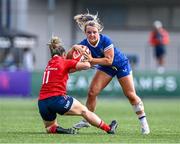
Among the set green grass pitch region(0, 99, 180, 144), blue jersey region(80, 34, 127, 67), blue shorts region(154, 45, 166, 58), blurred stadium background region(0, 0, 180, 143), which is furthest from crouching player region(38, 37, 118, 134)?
blue shorts region(154, 45, 166, 58)

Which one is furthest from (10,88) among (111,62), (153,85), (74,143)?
(74,143)

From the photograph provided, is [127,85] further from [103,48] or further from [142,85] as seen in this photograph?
[142,85]

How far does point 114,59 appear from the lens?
1456 cm

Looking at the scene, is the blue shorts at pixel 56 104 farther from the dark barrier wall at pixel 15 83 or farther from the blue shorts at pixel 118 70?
the dark barrier wall at pixel 15 83

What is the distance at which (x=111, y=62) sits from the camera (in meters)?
14.3

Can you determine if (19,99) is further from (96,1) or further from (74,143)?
(74,143)

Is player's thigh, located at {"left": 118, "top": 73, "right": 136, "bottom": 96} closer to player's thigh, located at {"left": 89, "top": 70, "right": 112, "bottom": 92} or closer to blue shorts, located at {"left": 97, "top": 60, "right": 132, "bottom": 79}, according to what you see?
blue shorts, located at {"left": 97, "top": 60, "right": 132, "bottom": 79}

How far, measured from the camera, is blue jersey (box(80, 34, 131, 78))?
14.4 meters

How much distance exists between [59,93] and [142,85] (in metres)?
15.5

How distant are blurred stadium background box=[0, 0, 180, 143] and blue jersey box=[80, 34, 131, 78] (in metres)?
13.8

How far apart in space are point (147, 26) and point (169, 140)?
86.0 feet

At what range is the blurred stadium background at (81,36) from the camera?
28766 millimetres

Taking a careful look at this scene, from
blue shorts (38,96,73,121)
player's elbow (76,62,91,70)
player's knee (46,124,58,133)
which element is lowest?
player's knee (46,124,58,133)

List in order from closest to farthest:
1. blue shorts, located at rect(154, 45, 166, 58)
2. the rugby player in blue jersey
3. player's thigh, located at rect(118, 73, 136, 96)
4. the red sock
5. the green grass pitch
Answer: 1. the green grass pitch
2. the red sock
3. the rugby player in blue jersey
4. player's thigh, located at rect(118, 73, 136, 96)
5. blue shorts, located at rect(154, 45, 166, 58)
